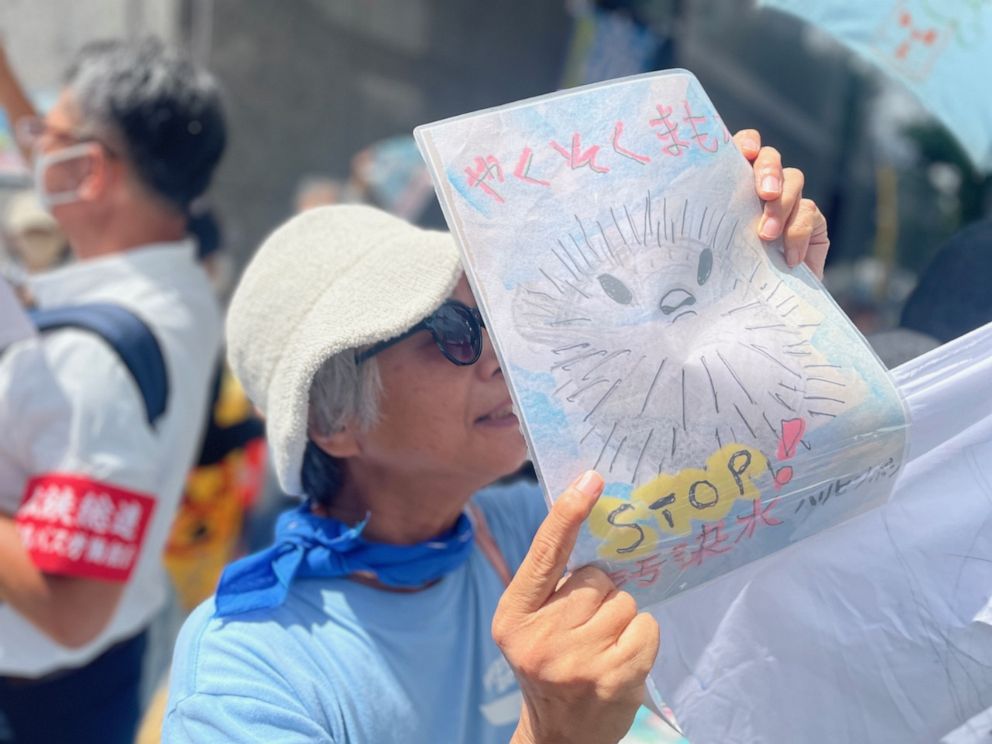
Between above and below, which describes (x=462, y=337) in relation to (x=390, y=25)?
above

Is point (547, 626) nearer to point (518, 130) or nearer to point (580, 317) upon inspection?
point (580, 317)

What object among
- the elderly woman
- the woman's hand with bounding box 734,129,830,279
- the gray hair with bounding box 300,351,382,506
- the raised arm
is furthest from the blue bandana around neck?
the raised arm

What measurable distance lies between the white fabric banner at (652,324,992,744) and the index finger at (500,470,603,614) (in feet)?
0.83

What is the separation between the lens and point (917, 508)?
110 cm

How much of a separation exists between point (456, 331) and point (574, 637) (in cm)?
46

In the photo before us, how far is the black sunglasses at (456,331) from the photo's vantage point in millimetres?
1196

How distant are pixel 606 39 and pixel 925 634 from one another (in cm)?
363

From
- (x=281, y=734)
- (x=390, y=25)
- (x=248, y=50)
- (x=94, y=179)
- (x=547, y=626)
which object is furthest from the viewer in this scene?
(x=390, y=25)

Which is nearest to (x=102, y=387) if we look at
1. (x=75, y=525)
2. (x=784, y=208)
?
(x=75, y=525)

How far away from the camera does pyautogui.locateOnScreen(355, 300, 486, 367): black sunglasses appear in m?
1.20

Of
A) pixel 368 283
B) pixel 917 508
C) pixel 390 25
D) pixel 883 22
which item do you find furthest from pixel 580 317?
pixel 390 25

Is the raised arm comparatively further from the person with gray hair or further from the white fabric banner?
the white fabric banner

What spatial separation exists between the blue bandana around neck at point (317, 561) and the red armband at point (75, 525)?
0.51m

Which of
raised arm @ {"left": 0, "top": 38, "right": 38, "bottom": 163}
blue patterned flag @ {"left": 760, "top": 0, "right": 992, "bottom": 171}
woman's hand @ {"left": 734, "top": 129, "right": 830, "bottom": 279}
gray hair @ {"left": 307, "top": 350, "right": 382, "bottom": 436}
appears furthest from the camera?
raised arm @ {"left": 0, "top": 38, "right": 38, "bottom": 163}
